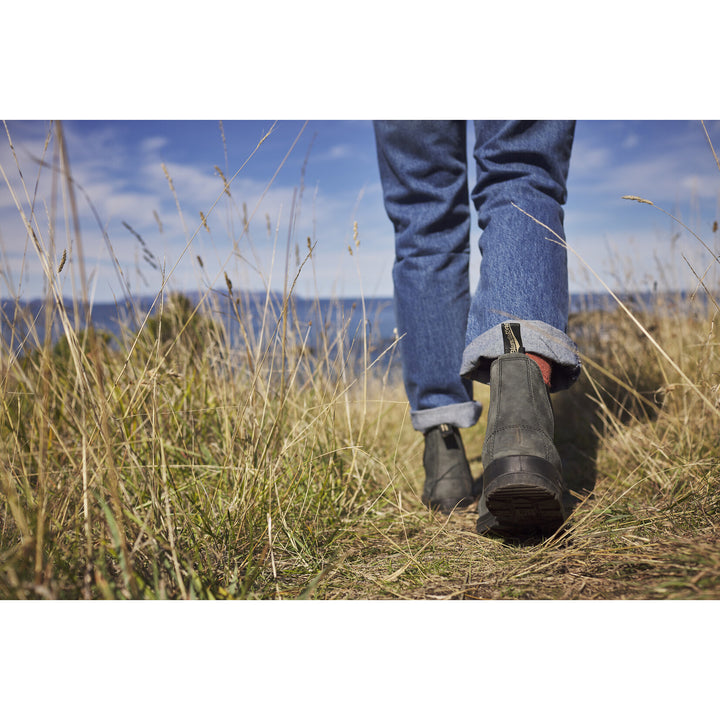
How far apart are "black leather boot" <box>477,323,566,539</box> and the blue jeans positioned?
0.16ft

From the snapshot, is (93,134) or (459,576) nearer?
(459,576)

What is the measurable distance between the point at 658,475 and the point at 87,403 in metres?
1.24

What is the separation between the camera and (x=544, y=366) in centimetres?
84

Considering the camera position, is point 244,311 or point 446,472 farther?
point 244,311

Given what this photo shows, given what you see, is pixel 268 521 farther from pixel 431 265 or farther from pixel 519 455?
pixel 431 265

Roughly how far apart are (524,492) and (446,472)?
0.40 metres

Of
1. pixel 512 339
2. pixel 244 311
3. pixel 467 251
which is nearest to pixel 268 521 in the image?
pixel 512 339

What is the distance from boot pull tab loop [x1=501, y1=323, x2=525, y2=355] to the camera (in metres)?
0.82

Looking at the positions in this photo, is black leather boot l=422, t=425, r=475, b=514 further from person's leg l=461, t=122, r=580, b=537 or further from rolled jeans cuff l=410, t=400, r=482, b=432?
person's leg l=461, t=122, r=580, b=537

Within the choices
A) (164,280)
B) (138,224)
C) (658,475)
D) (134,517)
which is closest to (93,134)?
(138,224)

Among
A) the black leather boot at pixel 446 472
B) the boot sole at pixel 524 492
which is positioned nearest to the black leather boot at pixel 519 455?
the boot sole at pixel 524 492
